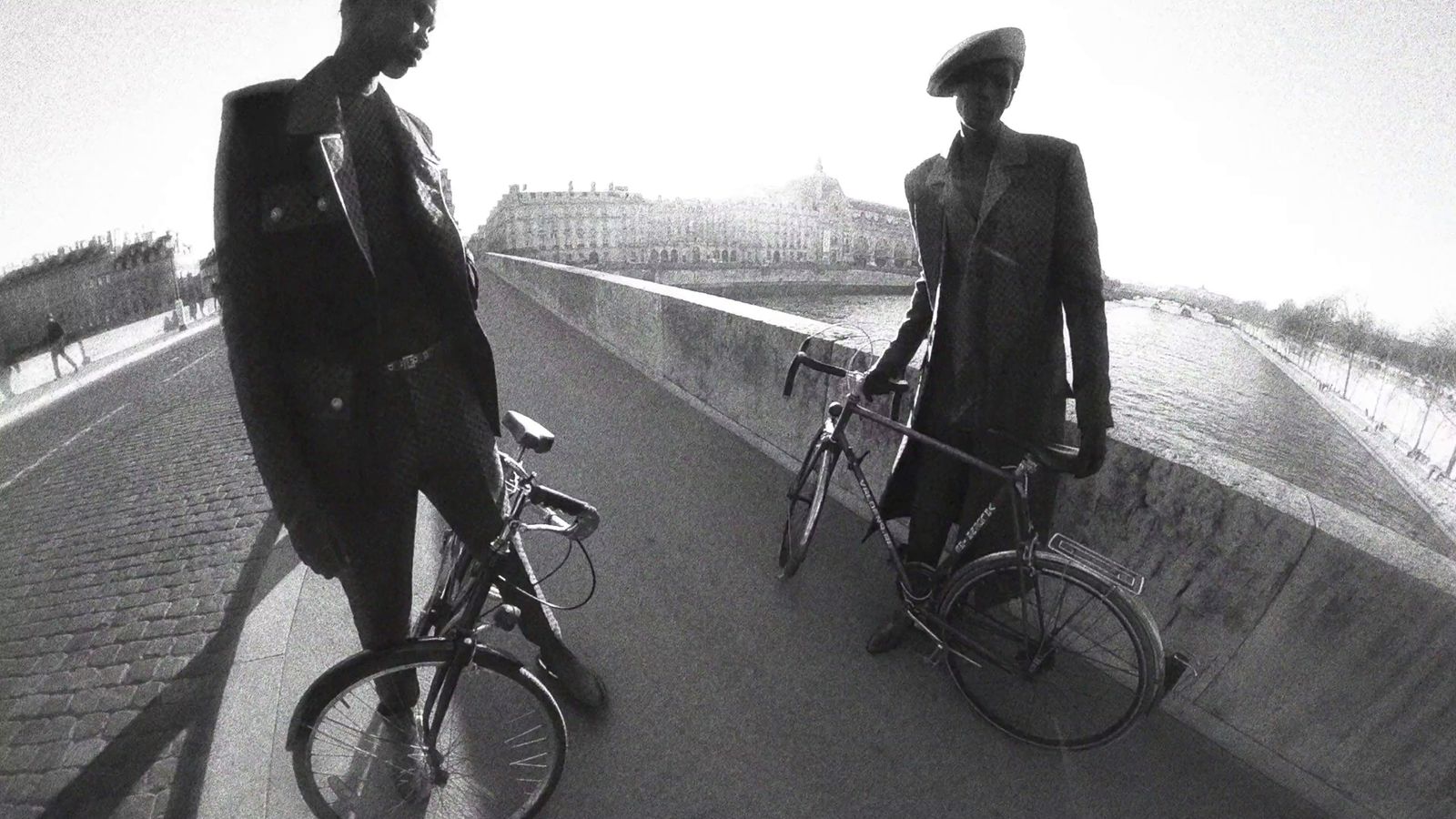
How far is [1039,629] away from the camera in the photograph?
2.11 metres

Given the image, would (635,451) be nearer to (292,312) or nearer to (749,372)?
(749,372)

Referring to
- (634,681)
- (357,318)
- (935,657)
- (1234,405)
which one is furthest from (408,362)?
(1234,405)

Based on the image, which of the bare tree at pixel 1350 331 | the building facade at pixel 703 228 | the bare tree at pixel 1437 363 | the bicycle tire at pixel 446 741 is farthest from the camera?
the building facade at pixel 703 228

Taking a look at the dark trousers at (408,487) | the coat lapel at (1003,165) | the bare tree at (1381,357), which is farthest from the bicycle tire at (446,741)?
the bare tree at (1381,357)

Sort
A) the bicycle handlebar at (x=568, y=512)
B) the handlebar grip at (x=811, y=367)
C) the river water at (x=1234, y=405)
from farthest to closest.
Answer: the river water at (x=1234, y=405) → the handlebar grip at (x=811, y=367) → the bicycle handlebar at (x=568, y=512)

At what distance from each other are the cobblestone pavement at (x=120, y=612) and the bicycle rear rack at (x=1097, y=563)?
2941mm

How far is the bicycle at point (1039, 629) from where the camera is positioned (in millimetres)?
1838

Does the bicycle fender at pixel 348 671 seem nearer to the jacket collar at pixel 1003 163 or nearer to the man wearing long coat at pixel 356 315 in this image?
the man wearing long coat at pixel 356 315

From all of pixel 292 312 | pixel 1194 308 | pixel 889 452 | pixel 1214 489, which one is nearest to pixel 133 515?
pixel 292 312

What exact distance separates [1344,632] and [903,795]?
138 centimetres

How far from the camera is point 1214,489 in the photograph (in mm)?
1927

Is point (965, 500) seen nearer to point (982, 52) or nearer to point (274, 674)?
point (982, 52)

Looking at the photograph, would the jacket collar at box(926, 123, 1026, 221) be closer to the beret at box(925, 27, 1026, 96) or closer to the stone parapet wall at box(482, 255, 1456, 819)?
the beret at box(925, 27, 1026, 96)

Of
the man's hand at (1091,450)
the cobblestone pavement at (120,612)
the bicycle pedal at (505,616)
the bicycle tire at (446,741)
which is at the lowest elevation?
the cobblestone pavement at (120,612)
